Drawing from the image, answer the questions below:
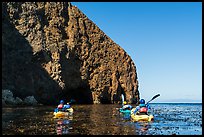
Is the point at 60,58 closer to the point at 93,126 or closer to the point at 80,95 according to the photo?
the point at 80,95

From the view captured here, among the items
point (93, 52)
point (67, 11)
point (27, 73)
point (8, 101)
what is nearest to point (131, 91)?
point (93, 52)

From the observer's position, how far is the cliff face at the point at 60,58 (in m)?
71.1

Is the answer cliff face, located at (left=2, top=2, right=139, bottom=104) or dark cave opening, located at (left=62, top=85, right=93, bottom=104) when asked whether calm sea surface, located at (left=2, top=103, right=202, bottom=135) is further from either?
dark cave opening, located at (left=62, top=85, right=93, bottom=104)

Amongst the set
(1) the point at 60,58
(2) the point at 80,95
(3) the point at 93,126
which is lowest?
(3) the point at 93,126

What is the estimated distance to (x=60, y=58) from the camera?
263 feet

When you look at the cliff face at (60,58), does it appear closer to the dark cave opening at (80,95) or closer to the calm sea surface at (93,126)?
the dark cave opening at (80,95)

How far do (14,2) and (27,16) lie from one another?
192 inches

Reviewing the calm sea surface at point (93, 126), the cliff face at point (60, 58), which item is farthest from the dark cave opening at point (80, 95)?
the calm sea surface at point (93, 126)

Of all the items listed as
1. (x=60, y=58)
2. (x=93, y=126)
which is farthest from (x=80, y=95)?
(x=93, y=126)

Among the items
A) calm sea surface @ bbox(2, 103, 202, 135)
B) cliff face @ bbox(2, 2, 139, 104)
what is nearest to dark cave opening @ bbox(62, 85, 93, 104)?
cliff face @ bbox(2, 2, 139, 104)

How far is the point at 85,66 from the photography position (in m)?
89.3

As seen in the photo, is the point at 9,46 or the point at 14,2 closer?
the point at 9,46

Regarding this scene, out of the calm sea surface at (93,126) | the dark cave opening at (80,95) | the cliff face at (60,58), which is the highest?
the cliff face at (60,58)

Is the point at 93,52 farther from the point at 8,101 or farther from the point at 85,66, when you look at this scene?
the point at 8,101
